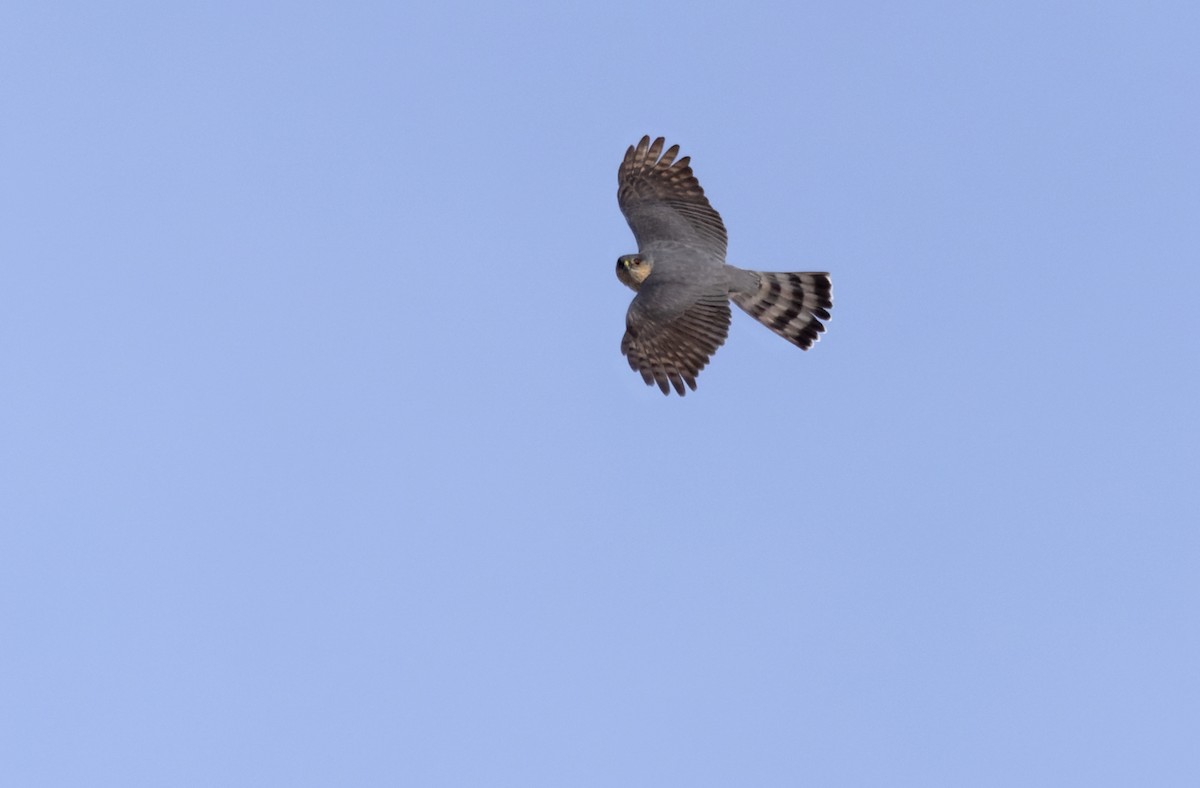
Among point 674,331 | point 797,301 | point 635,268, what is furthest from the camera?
point 797,301

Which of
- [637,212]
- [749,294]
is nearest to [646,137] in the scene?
[637,212]

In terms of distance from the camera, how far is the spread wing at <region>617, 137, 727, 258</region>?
2542 cm

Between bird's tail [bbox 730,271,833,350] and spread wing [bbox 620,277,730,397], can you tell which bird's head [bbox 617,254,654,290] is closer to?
spread wing [bbox 620,277,730,397]

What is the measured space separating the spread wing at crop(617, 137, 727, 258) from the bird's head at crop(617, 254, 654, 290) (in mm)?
695

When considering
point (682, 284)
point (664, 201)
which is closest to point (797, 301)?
point (682, 284)

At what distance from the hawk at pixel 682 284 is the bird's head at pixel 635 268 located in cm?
2

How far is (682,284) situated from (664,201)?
2.11m

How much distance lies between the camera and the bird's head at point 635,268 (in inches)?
973

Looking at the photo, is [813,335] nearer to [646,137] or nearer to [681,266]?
[681,266]

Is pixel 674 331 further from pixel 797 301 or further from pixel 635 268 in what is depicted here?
pixel 797 301

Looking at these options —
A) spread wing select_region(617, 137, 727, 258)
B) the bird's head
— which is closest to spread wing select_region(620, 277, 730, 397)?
the bird's head

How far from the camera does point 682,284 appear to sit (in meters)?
24.2

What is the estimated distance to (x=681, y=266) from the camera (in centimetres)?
2455

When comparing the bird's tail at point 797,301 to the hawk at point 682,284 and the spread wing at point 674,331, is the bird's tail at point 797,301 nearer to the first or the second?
the hawk at point 682,284
